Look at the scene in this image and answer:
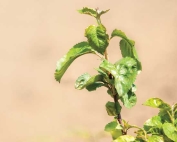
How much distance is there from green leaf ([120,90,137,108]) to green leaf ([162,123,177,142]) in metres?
0.08

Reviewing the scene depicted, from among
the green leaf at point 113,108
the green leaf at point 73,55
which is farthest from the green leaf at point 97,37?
the green leaf at point 113,108

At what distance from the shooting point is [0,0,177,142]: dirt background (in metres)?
2.59

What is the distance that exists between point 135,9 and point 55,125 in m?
1.45

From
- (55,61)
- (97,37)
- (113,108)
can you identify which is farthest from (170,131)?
(55,61)

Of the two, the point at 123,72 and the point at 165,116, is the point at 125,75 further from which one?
the point at 165,116

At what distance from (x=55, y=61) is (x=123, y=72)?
2301 mm

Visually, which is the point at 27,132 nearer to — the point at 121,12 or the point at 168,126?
the point at 121,12

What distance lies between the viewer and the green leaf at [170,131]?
0.77 m

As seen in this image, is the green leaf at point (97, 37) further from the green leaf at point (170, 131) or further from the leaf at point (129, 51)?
the green leaf at point (170, 131)

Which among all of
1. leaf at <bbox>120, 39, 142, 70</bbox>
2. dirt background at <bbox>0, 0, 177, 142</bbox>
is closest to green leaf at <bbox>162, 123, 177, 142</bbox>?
leaf at <bbox>120, 39, 142, 70</bbox>

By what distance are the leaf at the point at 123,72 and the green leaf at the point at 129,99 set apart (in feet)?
0.12

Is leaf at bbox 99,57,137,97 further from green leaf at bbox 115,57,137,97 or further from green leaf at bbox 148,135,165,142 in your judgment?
green leaf at bbox 148,135,165,142

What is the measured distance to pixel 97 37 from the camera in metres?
0.78

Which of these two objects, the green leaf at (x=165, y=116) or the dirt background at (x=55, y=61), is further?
the dirt background at (x=55, y=61)
